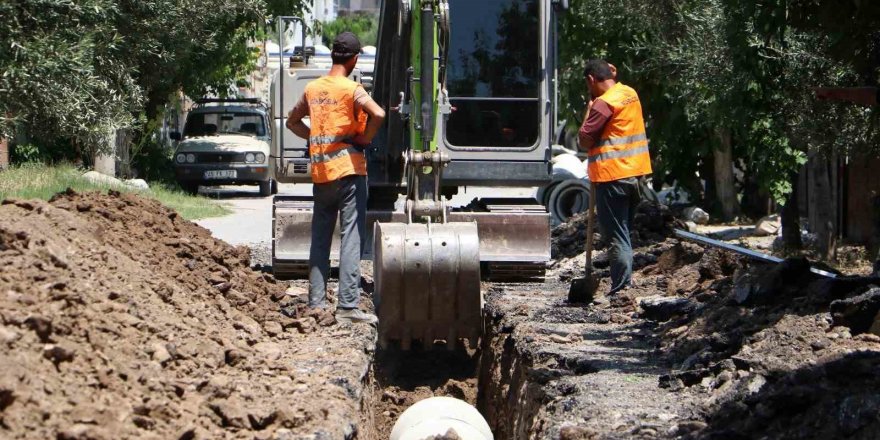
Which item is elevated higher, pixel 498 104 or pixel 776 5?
pixel 776 5

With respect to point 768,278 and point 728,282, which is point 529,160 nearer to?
point 728,282

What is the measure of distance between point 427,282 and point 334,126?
1.30m

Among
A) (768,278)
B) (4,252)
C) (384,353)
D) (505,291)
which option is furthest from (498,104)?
(4,252)

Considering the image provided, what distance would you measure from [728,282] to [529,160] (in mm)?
2462

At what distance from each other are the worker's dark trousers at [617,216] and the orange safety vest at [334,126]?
7.76 feet

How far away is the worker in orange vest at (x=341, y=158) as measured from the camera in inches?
353

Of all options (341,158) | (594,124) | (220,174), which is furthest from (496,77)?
(220,174)

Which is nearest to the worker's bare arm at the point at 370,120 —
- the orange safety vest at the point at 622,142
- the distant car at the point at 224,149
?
the orange safety vest at the point at 622,142

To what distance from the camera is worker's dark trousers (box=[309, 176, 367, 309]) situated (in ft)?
29.8

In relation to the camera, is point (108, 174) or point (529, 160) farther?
point (108, 174)

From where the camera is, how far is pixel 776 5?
762cm

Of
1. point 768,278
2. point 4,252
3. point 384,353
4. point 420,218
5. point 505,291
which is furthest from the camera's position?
point 505,291

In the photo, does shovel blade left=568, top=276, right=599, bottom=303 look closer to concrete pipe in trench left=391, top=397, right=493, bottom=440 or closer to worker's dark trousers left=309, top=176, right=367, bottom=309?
worker's dark trousers left=309, top=176, right=367, bottom=309

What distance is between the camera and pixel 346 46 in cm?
906
